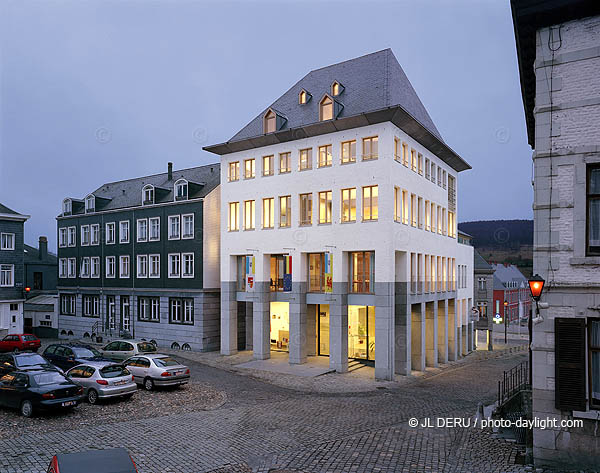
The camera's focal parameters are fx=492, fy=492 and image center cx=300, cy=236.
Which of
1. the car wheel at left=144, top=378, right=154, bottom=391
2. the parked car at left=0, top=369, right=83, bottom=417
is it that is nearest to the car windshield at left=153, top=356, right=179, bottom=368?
the car wheel at left=144, top=378, right=154, bottom=391

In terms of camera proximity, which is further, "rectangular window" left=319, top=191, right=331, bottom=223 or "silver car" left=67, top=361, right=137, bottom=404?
"rectangular window" left=319, top=191, right=331, bottom=223

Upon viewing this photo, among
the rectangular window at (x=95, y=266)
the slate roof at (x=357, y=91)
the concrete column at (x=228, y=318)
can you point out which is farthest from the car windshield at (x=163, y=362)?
the rectangular window at (x=95, y=266)

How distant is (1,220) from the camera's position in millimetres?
39500

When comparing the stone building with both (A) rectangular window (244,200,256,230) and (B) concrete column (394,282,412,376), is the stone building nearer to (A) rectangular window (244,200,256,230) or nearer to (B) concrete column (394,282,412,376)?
(B) concrete column (394,282,412,376)

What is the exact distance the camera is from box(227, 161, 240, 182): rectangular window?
35128 mm

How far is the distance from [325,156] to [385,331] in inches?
444

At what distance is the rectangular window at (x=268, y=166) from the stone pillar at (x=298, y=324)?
25.6 ft

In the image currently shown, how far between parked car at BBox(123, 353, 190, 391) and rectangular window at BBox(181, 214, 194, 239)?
16.4 meters

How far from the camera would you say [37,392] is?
16.7 metres

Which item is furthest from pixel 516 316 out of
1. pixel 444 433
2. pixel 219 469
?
pixel 219 469

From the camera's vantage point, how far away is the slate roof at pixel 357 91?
98.2ft

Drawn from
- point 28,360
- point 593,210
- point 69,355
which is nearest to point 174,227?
point 69,355

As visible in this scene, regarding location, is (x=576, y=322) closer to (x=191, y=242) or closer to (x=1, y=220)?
(x=191, y=242)

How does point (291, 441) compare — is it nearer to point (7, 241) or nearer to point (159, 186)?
point (159, 186)
